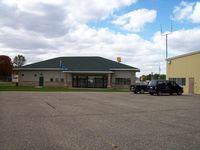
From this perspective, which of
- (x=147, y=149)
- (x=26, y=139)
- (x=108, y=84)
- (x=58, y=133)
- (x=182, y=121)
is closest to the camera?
(x=147, y=149)

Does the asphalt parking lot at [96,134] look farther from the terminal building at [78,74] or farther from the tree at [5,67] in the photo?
the tree at [5,67]

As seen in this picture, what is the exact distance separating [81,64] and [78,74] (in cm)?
293

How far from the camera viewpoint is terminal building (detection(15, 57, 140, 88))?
7094cm

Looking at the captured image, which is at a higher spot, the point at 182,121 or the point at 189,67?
the point at 189,67

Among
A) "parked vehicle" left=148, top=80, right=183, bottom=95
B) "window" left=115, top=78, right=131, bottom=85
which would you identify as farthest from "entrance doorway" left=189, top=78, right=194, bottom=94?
"window" left=115, top=78, right=131, bottom=85

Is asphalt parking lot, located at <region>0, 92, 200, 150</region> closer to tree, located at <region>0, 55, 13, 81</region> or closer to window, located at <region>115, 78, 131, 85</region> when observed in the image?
window, located at <region>115, 78, 131, 85</region>

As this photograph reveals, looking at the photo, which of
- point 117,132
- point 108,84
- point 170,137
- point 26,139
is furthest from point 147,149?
point 108,84

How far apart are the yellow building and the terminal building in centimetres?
2047

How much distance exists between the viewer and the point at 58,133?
1045 centimetres

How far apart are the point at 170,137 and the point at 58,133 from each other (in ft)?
10.5

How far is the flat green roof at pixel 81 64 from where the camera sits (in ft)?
234

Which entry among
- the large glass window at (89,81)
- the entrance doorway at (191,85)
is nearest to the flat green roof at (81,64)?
the large glass window at (89,81)

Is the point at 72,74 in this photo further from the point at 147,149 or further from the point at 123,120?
the point at 147,149

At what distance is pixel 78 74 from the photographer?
72.2 metres
